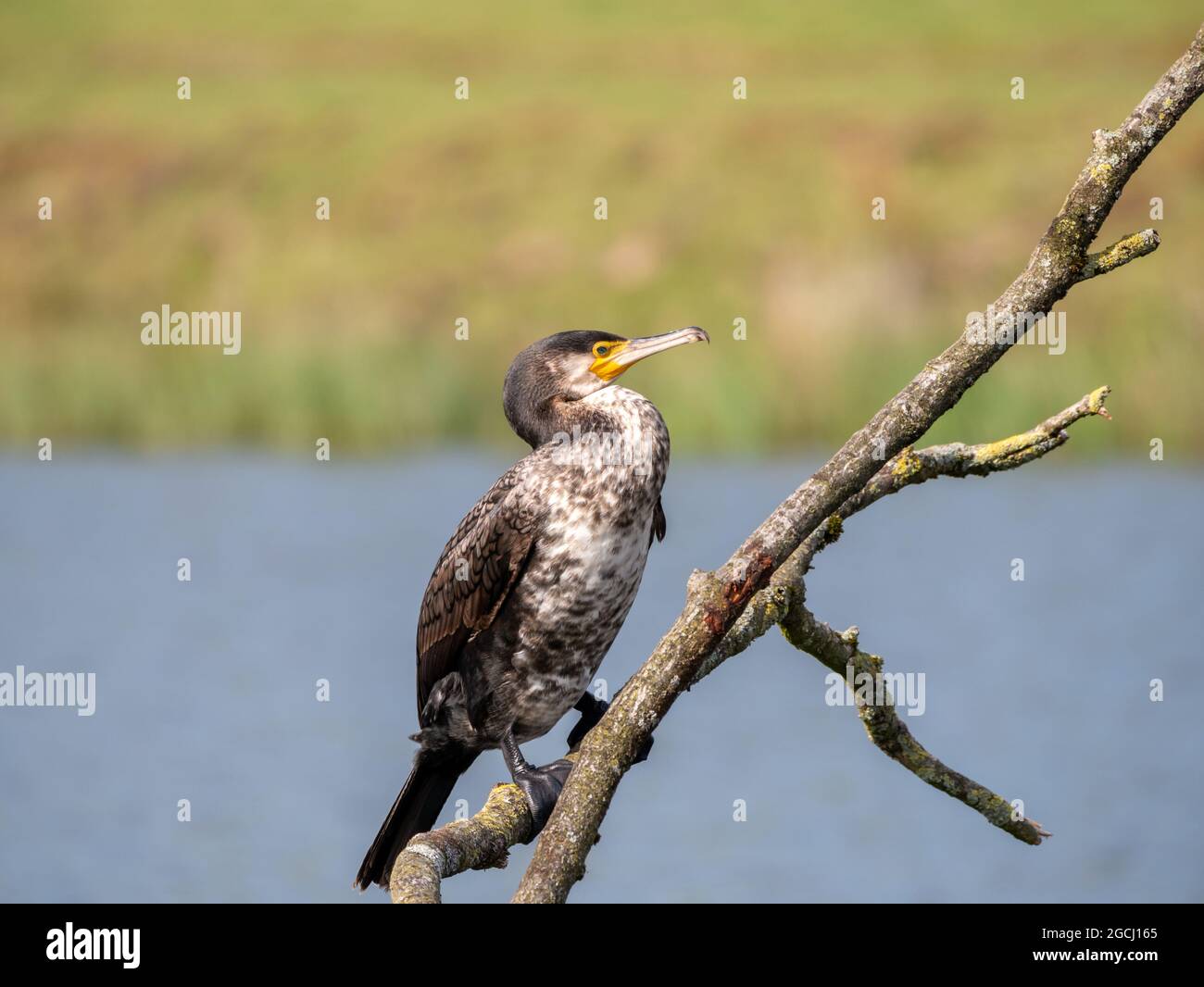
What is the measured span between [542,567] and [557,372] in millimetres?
463

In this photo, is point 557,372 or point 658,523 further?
point 658,523

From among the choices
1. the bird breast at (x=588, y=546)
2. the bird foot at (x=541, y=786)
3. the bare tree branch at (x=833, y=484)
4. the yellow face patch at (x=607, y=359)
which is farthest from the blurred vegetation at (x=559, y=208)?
the bare tree branch at (x=833, y=484)

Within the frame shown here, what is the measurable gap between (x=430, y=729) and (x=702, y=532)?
10136 mm

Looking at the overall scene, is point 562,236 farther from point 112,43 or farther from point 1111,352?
point 112,43

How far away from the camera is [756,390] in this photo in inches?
620

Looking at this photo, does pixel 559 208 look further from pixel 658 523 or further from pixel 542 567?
pixel 542 567

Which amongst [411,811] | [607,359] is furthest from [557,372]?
[411,811]

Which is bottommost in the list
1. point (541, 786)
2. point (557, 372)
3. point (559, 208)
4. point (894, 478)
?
point (541, 786)

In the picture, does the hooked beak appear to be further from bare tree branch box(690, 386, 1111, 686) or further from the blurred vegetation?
the blurred vegetation

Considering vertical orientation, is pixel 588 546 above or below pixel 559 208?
below

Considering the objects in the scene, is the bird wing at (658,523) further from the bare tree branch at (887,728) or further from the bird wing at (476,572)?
the bare tree branch at (887,728)

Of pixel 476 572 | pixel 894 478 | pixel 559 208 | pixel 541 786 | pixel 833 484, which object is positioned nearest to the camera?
pixel 833 484

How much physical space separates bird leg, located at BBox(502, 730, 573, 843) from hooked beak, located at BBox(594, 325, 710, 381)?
90 cm

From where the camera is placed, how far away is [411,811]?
12.9 ft
